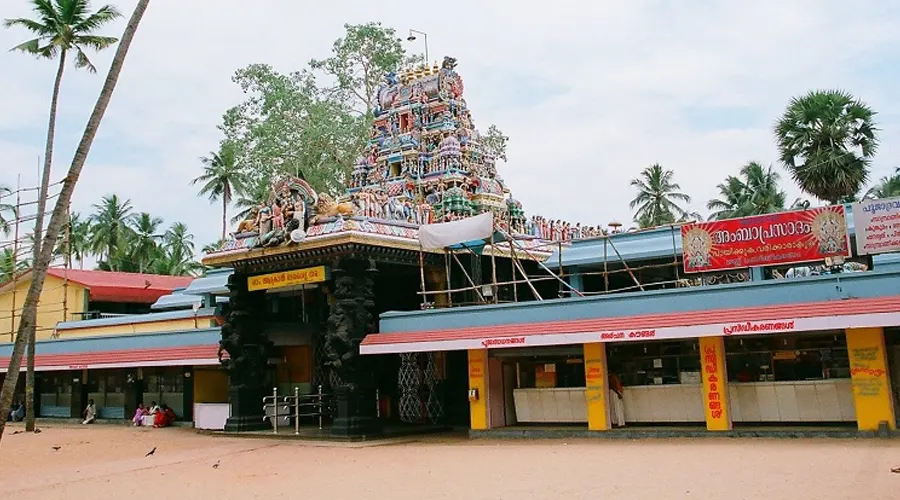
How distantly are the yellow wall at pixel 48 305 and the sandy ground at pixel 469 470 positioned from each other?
13.9 metres

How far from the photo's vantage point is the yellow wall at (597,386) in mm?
17312

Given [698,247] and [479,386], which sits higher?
[698,247]

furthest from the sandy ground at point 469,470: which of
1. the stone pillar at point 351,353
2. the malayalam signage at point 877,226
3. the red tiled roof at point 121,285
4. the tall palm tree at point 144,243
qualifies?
the tall palm tree at point 144,243

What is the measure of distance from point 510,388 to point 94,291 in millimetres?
21107

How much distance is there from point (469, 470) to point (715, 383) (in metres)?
5.50

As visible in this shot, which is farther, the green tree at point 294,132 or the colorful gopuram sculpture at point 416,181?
the green tree at point 294,132

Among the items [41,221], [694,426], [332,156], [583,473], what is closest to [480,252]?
[694,426]

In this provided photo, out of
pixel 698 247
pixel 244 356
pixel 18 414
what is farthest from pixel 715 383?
pixel 18 414

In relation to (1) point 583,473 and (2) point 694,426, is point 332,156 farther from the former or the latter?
(1) point 583,473

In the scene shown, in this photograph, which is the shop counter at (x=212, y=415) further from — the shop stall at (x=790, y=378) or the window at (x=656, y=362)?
the shop stall at (x=790, y=378)

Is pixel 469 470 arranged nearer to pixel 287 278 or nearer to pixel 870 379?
pixel 870 379

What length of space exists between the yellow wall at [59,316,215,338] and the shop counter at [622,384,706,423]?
1359 centimetres

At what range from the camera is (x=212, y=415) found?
918 inches

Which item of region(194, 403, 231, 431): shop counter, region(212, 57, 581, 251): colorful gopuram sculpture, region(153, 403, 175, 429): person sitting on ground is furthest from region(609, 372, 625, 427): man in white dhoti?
region(153, 403, 175, 429): person sitting on ground
